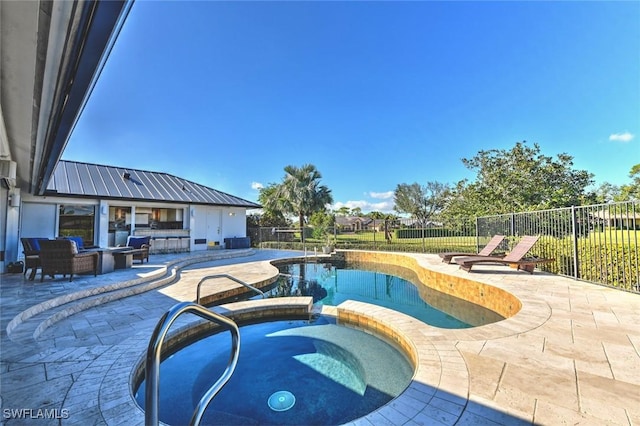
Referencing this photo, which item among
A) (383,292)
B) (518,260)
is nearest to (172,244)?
(383,292)

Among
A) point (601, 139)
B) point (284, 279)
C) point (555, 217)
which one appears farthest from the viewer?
point (601, 139)

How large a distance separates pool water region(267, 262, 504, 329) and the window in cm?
904

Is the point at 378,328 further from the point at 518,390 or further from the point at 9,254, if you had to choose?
the point at 9,254

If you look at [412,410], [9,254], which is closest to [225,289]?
[412,410]

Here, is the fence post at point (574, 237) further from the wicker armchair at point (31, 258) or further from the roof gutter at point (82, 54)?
the wicker armchair at point (31, 258)

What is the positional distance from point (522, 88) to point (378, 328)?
13.7m

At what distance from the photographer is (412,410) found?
2.26m

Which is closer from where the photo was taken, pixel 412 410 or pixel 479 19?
pixel 412 410

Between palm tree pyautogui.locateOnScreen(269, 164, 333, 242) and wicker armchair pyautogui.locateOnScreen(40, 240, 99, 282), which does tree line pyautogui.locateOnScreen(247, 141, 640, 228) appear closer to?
palm tree pyautogui.locateOnScreen(269, 164, 333, 242)

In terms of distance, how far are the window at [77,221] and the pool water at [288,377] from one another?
11.8m

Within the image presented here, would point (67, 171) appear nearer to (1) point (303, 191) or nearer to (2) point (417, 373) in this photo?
(1) point (303, 191)

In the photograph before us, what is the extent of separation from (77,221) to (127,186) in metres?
2.72

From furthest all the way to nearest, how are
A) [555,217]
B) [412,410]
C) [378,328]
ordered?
[555,217]
[378,328]
[412,410]

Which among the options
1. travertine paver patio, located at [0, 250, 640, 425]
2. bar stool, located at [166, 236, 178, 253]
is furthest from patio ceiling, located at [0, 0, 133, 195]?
bar stool, located at [166, 236, 178, 253]
